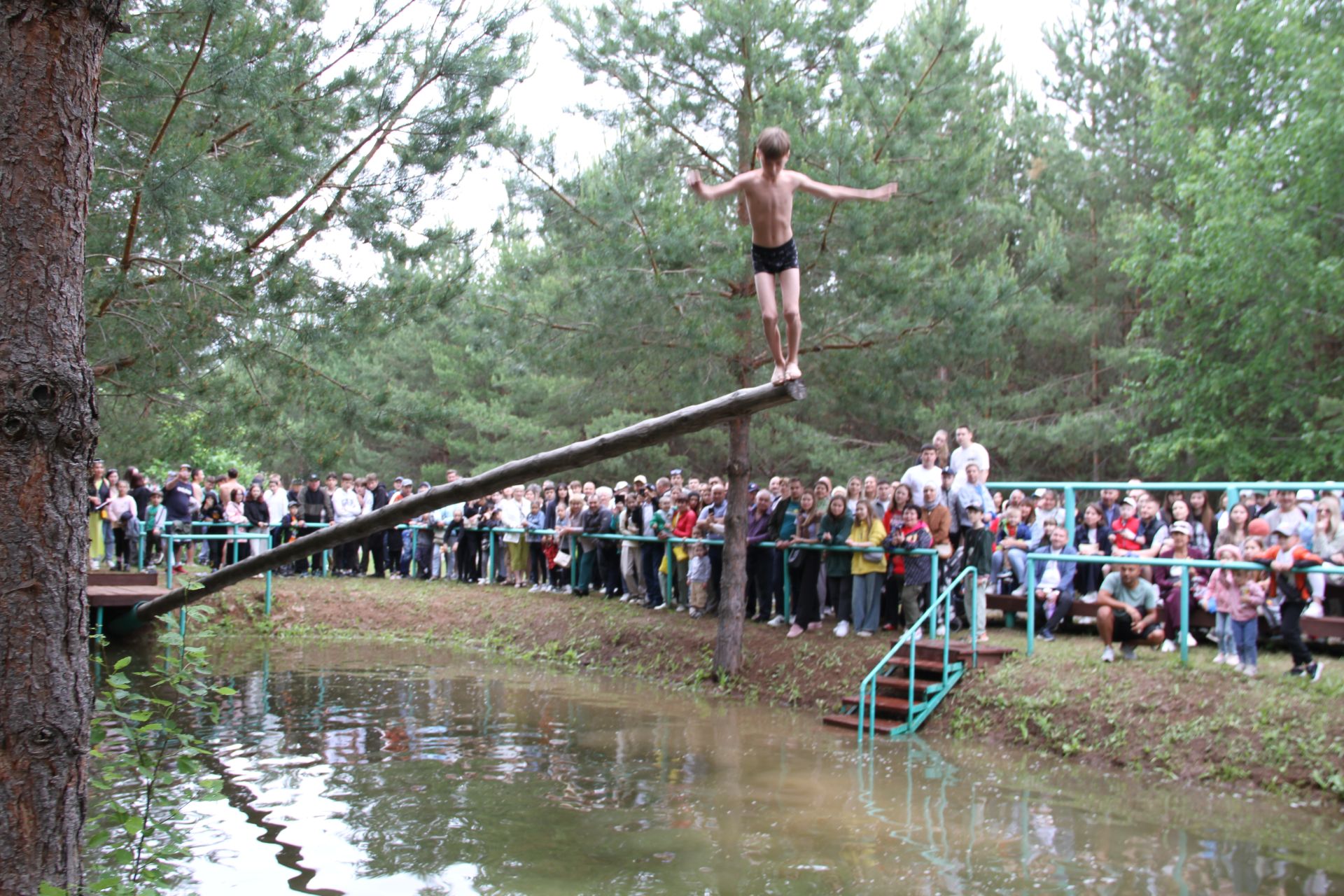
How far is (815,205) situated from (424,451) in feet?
89.4

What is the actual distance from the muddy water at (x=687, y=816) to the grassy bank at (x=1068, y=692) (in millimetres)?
362

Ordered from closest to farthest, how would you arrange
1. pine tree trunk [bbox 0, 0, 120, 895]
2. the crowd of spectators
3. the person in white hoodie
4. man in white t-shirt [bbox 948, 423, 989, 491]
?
1. pine tree trunk [bbox 0, 0, 120, 895]
2. the crowd of spectators
3. man in white t-shirt [bbox 948, 423, 989, 491]
4. the person in white hoodie

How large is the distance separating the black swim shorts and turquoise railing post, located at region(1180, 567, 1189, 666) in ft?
20.6

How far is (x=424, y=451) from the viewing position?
123 ft

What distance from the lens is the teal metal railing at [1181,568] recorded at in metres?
9.43

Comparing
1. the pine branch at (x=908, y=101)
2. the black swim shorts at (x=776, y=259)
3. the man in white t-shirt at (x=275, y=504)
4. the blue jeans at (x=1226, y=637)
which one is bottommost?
the blue jeans at (x=1226, y=637)

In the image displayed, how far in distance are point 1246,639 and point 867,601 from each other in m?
4.14

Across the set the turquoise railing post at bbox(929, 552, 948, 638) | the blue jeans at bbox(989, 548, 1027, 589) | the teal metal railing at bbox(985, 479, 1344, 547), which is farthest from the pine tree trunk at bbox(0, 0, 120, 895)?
the blue jeans at bbox(989, 548, 1027, 589)

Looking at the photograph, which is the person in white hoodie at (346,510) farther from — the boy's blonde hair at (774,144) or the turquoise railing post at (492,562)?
the boy's blonde hair at (774,144)

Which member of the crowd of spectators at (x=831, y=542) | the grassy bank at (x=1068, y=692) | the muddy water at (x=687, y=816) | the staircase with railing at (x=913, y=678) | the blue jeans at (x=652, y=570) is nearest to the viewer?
the muddy water at (x=687, y=816)

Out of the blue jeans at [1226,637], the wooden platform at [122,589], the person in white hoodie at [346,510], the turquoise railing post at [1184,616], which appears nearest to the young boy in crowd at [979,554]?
the turquoise railing post at [1184,616]

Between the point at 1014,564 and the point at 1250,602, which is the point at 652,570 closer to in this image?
the point at 1014,564

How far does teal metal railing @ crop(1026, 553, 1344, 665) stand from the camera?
9430 millimetres

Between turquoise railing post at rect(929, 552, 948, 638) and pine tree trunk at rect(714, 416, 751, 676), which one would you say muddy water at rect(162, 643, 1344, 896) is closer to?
pine tree trunk at rect(714, 416, 751, 676)
